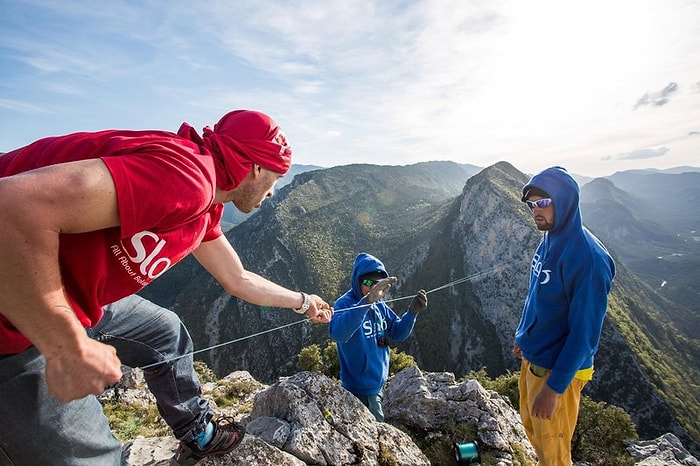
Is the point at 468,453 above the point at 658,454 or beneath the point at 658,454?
above

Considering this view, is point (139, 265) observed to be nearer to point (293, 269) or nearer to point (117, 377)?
point (117, 377)

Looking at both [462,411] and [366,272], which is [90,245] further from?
[462,411]

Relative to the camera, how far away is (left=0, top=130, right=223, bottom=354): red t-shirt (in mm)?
1719

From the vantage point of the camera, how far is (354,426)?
4867 millimetres

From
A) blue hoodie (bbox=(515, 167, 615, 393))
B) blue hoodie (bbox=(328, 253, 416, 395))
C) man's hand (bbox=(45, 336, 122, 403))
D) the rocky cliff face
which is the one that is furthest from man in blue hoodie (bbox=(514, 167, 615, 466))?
man's hand (bbox=(45, 336, 122, 403))

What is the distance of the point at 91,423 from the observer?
2324 mm

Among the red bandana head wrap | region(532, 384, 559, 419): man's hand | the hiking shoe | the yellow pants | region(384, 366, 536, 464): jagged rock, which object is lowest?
A: region(384, 366, 536, 464): jagged rock

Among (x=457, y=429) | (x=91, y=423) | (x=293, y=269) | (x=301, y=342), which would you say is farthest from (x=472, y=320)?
(x=91, y=423)

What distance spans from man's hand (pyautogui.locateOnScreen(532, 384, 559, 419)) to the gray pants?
13.3 ft

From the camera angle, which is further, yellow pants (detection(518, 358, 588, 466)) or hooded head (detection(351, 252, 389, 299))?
hooded head (detection(351, 252, 389, 299))

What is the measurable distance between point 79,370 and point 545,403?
16.4 feet

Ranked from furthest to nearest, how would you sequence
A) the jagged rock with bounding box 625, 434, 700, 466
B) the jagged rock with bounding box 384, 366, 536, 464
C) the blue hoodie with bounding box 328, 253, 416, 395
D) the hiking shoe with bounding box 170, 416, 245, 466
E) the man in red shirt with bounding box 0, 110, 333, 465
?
the jagged rock with bounding box 625, 434, 700, 466 < the jagged rock with bounding box 384, 366, 536, 464 < the blue hoodie with bounding box 328, 253, 416, 395 < the hiking shoe with bounding box 170, 416, 245, 466 < the man in red shirt with bounding box 0, 110, 333, 465

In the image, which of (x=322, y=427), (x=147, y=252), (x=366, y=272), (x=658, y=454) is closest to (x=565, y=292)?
(x=366, y=272)

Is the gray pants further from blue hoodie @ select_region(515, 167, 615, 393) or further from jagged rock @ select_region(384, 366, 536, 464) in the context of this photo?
jagged rock @ select_region(384, 366, 536, 464)
